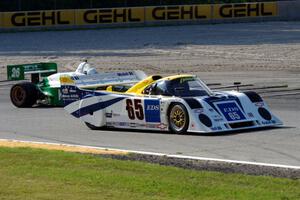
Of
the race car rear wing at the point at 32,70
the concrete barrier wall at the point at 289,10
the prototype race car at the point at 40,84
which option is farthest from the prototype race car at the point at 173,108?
the concrete barrier wall at the point at 289,10

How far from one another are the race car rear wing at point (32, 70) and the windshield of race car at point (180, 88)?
576 cm

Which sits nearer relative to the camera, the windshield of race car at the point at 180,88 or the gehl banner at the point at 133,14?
the windshield of race car at the point at 180,88

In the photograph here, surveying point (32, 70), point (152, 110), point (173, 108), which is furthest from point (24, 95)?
point (173, 108)

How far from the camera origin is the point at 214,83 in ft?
82.9

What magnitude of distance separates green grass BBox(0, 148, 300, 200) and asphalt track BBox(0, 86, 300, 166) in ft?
6.64

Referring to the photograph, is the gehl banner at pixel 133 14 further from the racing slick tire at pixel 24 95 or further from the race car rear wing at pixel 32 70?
the racing slick tire at pixel 24 95

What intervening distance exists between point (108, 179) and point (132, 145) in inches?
168

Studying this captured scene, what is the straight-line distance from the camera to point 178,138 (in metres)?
15.5

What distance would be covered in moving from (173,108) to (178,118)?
0.63 feet

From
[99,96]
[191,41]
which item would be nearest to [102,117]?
[99,96]

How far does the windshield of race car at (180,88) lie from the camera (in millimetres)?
16641

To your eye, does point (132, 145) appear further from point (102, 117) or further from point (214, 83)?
point (214, 83)

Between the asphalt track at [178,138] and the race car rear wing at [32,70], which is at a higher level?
the race car rear wing at [32,70]

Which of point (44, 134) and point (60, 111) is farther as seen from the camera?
point (60, 111)
